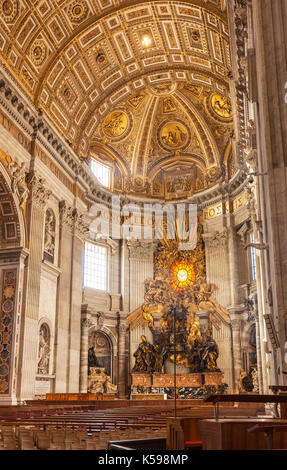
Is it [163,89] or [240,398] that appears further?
[163,89]

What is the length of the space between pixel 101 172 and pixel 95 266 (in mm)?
5118

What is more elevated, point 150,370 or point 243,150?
point 243,150

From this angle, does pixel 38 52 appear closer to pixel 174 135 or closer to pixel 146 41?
pixel 146 41

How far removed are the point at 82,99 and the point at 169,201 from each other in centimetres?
747

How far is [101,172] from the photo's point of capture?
25.5 metres

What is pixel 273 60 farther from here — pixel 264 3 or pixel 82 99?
pixel 82 99

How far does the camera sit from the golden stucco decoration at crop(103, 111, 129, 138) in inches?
996

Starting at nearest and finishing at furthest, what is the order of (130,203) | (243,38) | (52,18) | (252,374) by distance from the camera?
(243,38)
(52,18)
(252,374)
(130,203)

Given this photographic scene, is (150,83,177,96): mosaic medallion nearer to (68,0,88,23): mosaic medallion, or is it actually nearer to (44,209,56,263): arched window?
(68,0,88,23): mosaic medallion

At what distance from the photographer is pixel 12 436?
558cm

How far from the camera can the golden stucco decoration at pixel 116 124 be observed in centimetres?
2529

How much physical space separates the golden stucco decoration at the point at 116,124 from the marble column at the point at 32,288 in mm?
8497

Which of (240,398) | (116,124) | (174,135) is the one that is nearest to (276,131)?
(240,398)

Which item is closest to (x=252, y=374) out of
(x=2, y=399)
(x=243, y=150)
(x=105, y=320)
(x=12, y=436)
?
(x=105, y=320)
